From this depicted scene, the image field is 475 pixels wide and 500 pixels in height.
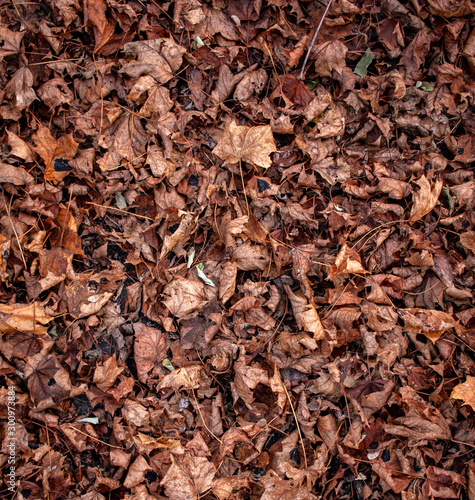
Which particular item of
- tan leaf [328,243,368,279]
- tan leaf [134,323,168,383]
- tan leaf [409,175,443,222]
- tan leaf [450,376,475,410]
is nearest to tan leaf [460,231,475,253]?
tan leaf [409,175,443,222]

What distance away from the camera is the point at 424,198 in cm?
225

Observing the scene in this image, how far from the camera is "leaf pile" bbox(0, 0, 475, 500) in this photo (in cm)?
207

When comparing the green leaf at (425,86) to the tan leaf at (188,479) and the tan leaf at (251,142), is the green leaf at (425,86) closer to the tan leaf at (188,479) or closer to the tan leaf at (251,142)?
the tan leaf at (251,142)

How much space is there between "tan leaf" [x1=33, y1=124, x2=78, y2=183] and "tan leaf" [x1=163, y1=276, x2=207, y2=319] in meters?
1.06

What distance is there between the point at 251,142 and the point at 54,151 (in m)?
1.30

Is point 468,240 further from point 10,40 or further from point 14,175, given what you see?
point 10,40

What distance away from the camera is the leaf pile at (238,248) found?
207 cm

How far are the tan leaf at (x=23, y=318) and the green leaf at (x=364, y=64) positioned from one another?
265 cm

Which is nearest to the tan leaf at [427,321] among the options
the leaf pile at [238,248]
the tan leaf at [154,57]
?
the leaf pile at [238,248]

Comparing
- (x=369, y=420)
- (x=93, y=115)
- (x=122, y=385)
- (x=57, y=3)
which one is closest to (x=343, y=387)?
(x=369, y=420)

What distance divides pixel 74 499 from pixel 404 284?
94.3 inches

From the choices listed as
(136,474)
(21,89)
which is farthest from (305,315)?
(21,89)

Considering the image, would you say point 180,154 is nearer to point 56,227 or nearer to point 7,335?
point 56,227

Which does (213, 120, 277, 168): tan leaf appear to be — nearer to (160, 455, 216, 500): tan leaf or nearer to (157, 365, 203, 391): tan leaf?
(157, 365, 203, 391): tan leaf
